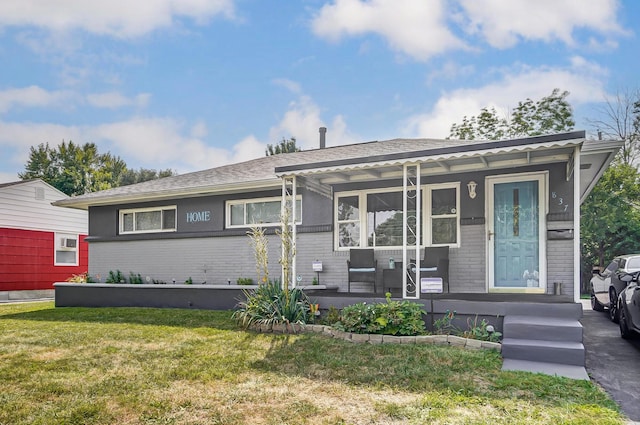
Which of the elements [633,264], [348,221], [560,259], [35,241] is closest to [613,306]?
[633,264]

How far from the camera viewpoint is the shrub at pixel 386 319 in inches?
264

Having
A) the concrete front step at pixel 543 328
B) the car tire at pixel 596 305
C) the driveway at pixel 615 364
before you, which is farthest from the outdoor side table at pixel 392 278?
the car tire at pixel 596 305

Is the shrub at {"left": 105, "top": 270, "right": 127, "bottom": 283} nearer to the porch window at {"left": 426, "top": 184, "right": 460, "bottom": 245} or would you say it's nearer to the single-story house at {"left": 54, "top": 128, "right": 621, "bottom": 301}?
the single-story house at {"left": 54, "top": 128, "right": 621, "bottom": 301}

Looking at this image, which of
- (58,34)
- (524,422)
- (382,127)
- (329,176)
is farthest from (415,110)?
(524,422)

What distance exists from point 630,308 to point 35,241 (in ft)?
58.6

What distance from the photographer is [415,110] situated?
16359mm

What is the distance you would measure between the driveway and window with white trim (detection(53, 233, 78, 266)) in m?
17.3

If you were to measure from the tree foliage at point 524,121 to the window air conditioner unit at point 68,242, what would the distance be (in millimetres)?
19045

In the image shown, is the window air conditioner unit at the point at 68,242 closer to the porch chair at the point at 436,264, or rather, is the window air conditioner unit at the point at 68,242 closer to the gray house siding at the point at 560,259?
the porch chair at the point at 436,264

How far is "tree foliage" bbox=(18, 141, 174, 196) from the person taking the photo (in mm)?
33062

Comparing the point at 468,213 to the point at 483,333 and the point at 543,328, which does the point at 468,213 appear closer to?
the point at 483,333

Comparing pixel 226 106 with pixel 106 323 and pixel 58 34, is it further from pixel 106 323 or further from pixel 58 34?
pixel 106 323

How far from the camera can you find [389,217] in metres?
9.48

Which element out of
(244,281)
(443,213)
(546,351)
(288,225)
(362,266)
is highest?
(443,213)
